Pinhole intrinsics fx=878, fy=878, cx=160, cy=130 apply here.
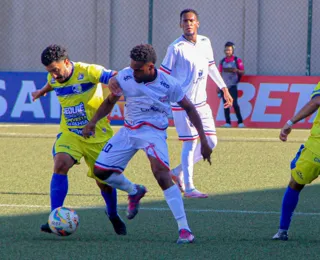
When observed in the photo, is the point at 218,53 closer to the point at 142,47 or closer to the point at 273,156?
the point at 273,156

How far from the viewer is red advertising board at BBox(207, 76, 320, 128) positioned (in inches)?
760

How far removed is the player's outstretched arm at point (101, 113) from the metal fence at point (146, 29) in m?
17.7

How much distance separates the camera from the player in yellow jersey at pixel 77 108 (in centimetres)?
771

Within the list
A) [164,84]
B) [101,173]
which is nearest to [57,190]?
[101,173]

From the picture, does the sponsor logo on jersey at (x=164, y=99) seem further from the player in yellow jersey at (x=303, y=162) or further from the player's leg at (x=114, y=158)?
the player in yellow jersey at (x=303, y=162)

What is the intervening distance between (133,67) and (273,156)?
7214 millimetres

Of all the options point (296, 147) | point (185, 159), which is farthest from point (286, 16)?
point (185, 159)

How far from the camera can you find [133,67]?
711 centimetres

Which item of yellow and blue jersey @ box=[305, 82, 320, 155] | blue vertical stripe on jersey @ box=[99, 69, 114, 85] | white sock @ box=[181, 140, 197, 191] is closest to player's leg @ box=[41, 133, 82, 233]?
blue vertical stripe on jersey @ box=[99, 69, 114, 85]

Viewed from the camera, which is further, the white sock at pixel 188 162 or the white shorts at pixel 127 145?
the white sock at pixel 188 162

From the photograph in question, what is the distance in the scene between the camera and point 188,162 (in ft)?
33.2

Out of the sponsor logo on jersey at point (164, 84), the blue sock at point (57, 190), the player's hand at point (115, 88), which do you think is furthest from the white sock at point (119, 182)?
the sponsor logo on jersey at point (164, 84)

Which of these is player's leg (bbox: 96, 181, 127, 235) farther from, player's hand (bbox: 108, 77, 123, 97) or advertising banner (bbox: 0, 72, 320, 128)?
advertising banner (bbox: 0, 72, 320, 128)

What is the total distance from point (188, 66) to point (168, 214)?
2.24 meters
